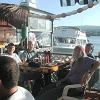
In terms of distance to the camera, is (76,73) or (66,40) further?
(66,40)

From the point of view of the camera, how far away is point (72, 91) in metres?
6.08

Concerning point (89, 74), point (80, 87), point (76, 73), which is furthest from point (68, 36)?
point (80, 87)

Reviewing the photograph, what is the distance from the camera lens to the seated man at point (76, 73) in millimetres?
6301

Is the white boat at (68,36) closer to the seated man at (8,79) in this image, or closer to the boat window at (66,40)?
the boat window at (66,40)

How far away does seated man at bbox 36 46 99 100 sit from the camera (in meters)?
6.30

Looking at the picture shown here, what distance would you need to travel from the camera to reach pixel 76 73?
6594mm

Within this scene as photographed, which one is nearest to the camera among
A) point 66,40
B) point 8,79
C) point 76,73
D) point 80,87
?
point 8,79

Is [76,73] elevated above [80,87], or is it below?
above

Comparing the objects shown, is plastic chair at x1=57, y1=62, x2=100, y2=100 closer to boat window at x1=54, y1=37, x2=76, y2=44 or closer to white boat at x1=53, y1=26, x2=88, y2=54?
white boat at x1=53, y1=26, x2=88, y2=54

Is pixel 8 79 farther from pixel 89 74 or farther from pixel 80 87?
pixel 89 74

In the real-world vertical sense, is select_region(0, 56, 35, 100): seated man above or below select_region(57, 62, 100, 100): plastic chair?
above

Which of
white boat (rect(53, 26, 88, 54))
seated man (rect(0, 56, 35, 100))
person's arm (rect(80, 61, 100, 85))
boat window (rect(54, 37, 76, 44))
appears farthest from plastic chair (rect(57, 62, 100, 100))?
boat window (rect(54, 37, 76, 44))

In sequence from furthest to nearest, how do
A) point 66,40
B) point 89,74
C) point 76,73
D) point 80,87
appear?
point 66,40 → point 76,73 → point 89,74 → point 80,87

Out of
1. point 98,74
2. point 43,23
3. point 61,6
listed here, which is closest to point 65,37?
point 43,23
